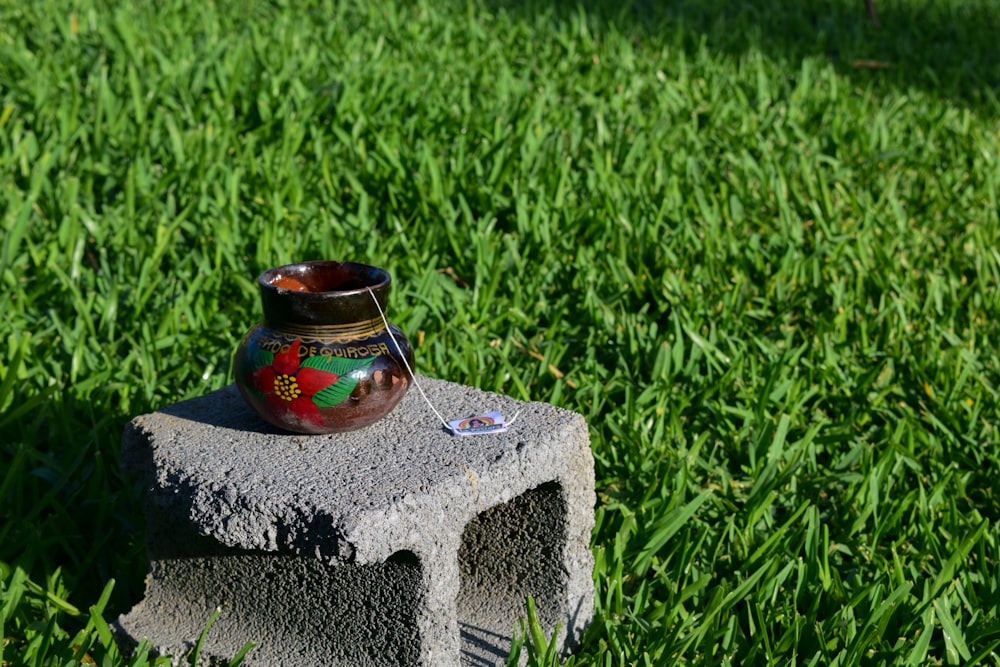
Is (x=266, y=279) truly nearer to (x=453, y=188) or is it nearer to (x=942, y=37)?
(x=453, y=188)

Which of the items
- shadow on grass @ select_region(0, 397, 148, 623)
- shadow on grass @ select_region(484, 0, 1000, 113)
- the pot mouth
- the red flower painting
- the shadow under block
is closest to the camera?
the shadow under block

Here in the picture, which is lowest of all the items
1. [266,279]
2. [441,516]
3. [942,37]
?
[942,37]

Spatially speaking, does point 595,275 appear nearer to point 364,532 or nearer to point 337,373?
point 337,373

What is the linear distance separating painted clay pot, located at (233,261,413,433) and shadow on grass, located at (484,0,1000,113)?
3791mm

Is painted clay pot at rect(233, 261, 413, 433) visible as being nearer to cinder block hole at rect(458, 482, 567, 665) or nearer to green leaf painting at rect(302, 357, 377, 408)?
green leaf painting at rect(302, 357, 377, 408)

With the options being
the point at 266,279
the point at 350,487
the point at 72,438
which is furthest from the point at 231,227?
the point at 350,487

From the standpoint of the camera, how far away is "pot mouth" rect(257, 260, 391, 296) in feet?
6.68

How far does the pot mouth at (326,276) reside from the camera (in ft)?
6.68

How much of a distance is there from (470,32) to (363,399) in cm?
354

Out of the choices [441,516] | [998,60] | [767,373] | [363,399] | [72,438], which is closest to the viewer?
[441,516]

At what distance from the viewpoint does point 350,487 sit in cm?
180

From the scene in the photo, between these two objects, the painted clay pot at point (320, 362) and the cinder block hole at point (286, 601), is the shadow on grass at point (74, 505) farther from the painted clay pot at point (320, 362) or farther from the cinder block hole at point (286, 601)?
the painted clay pot at point (320, 362)

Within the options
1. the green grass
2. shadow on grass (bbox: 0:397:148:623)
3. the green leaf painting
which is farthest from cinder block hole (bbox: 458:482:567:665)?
shadow on grass (bbox: 0:397:148:623)

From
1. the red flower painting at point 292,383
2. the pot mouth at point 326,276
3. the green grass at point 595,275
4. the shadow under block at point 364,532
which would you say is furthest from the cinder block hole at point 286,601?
the pot mouth at point 326,276
